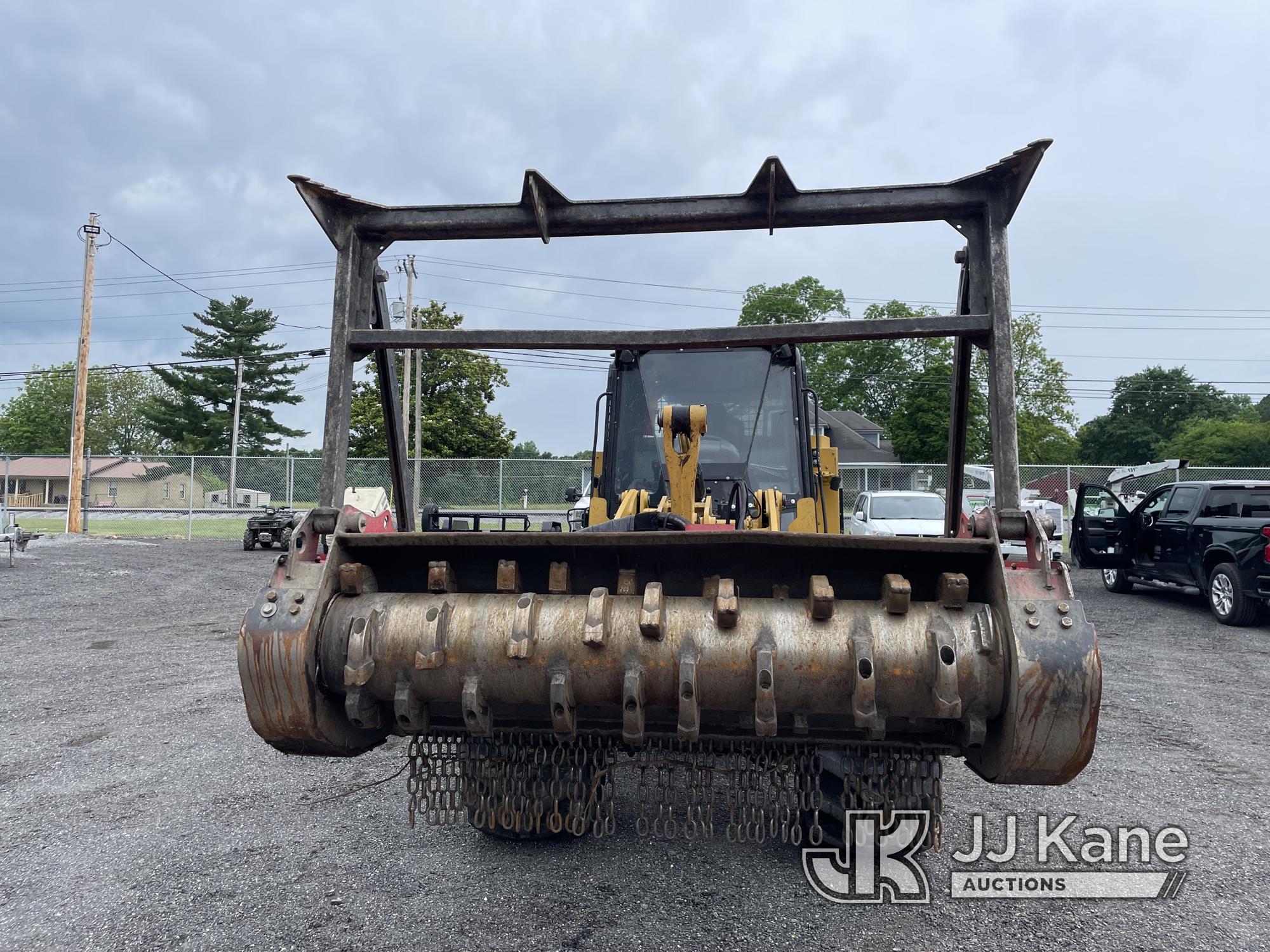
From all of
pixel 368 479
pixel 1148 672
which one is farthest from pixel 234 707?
pixel 368 479

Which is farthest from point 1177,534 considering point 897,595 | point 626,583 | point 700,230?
point 626,583

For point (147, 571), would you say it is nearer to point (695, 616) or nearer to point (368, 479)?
point (368, 479)

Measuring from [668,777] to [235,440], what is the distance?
48.5 meters

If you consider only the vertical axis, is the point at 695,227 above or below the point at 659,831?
above

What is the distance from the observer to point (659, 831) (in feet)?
11.2

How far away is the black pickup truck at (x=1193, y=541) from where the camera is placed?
9180 mm

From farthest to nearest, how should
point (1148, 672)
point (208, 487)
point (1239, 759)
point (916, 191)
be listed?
point (208, 487) → point (1148, 672) → point (1239, 759) → point (916, 191)

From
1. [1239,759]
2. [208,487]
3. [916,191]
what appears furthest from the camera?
[208,487]

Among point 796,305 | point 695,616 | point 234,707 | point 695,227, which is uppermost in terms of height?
point 796,305

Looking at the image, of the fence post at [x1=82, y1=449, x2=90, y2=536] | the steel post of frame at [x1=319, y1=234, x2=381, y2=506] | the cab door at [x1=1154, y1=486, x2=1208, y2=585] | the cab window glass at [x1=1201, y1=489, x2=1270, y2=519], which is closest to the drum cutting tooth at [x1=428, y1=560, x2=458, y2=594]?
the steel post of frame at [x1=319, y1=234, x2=381, y2=506]

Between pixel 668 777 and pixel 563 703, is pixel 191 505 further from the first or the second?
pixel 563 703

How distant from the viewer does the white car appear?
1380 cm

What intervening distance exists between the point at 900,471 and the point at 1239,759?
62.9ft

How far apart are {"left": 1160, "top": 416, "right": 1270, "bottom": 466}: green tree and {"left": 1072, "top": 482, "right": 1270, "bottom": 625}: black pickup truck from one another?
147 ft
